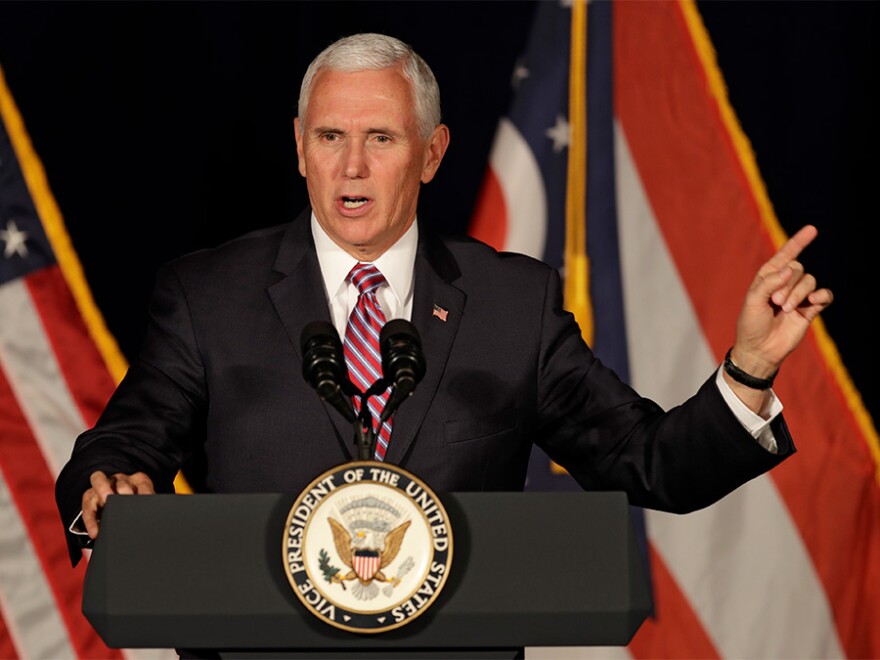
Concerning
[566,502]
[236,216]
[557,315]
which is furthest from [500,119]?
[566,502]

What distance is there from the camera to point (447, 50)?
403 cm

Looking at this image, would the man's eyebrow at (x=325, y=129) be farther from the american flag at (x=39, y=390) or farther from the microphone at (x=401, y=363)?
the american flag at (x=39, y=390)

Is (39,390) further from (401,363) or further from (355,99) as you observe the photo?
(401,363)

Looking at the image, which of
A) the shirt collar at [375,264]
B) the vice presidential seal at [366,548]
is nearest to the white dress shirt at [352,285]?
the shirt collar at [375,264]

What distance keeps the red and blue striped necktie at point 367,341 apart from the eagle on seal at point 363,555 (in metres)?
0.48

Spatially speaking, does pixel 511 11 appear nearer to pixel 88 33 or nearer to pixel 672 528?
pixel 88 33

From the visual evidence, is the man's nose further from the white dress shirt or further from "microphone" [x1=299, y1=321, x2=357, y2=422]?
"microphone" [x1=299, y1=321, x2=357, y2=422]

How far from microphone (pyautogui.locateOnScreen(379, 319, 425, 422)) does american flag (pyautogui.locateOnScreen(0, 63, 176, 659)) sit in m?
2.10

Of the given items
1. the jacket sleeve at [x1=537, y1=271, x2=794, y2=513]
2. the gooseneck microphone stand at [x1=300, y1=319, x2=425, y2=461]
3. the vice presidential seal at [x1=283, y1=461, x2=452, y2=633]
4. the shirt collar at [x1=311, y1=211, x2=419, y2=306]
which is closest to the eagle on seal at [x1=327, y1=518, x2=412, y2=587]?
the vice presidential seal at [x1=283, y1=461, x2=452, y2=633]

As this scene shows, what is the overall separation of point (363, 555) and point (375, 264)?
83 cm

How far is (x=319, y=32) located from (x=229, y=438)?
2.16 meters

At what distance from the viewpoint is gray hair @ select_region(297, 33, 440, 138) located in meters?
2.13

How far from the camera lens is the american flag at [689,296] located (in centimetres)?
373

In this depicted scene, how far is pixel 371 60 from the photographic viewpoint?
2.13 m
